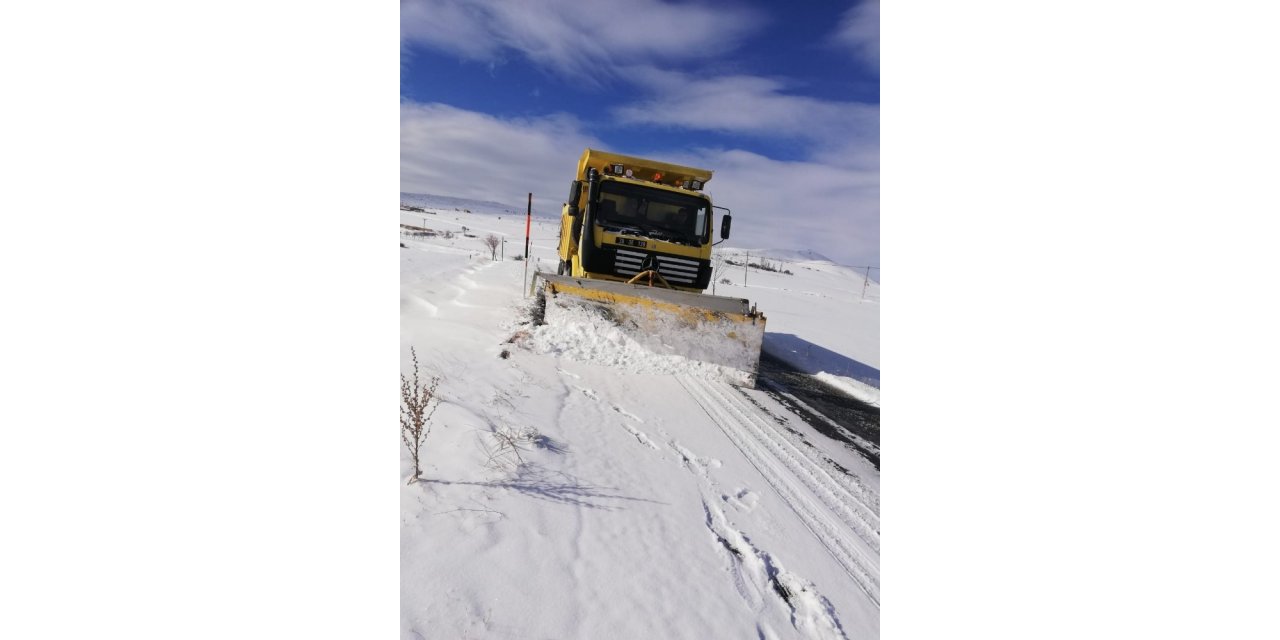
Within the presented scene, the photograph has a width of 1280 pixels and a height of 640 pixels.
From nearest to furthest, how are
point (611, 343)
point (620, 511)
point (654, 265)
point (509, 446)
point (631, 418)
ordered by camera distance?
point (620, 511), point (509, 446), point (631, 418), point (611, 343), point (654, 265)

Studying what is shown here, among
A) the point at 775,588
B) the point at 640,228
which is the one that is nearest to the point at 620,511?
the point at 775,588

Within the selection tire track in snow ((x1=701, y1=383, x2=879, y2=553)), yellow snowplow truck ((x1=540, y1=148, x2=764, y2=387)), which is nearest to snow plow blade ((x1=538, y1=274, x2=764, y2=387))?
yellow snowplow truck ((x1=540, y1=148, x2=764, y2=387))

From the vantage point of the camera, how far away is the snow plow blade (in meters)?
5.79

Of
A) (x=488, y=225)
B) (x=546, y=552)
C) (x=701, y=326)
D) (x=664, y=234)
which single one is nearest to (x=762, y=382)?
(x=701, y=326)

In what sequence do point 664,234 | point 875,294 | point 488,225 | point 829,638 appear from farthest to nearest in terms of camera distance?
1. point 488,225
2. point 875,294
3. point 664,234
4. point 829,638

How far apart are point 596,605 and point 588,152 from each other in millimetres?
7367

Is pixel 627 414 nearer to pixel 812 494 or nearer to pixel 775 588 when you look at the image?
pixel 812 494

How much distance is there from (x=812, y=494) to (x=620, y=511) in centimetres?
130

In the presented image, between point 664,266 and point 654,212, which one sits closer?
point 664,266

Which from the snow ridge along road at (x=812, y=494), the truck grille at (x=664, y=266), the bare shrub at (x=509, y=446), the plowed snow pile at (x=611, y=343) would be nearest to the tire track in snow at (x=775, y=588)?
the snow ridge along road at (x=812, y=494)

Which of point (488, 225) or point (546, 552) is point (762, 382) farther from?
point (488, 225)

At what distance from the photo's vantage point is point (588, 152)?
27.0ft

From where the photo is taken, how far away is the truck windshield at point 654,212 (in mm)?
7070

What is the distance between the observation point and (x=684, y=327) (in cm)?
582
